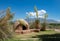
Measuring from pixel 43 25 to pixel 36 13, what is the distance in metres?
2.21

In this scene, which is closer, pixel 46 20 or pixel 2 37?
pixel 2 37

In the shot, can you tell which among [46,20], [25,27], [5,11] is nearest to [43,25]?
[46,20]

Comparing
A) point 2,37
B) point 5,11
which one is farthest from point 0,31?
point 5,11

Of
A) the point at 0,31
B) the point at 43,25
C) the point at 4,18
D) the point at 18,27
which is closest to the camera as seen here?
the point at 0,31

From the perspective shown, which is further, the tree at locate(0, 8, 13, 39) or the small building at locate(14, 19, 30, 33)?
the small building at locate(14, 19, 30, 33)

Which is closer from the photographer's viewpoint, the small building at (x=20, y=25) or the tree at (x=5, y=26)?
the tree at (x=5, y=26)

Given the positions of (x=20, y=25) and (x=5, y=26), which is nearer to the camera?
(x=5, y=26)

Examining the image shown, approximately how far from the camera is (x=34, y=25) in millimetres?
25141

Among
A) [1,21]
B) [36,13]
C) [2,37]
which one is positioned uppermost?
[36,13]

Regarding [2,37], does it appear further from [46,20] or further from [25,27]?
[46,20]

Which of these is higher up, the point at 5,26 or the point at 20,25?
the point at 20,25

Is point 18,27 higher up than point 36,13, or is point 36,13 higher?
point 36,13

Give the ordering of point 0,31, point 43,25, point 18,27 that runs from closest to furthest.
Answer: point 0,31
point 18,27
point 43,25

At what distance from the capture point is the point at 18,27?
21.3m
